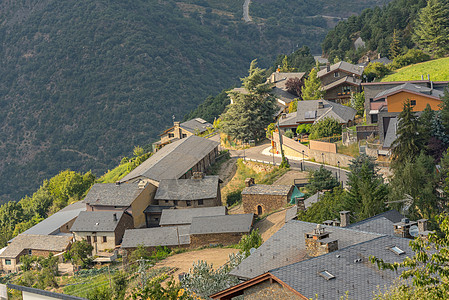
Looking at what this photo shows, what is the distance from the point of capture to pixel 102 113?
16425 cm

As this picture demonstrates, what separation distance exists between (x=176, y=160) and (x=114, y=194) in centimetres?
962

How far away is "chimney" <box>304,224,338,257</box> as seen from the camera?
23031 millimetres

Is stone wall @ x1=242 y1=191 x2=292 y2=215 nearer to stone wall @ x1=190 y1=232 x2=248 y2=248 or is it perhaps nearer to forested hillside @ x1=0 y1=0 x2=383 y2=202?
stone wall @ x1=190 y1=232 x2=248 y2=248

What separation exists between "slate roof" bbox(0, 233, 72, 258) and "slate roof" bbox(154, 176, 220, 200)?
396 inches

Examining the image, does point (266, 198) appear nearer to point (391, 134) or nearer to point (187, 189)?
point (187, 189)

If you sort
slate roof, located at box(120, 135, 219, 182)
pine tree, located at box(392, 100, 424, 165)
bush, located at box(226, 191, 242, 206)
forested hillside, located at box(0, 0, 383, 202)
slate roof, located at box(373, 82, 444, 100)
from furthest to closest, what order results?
forested hillside, located at box(0, 0, 383, 202) → slate roof, located at box(120, 135, 219, 182) → bush, located at box(226, 191, 242, 206) → slate roof, located at box(373, 82, 444, 100) → pine tree, located at box(392, 100, 424, 165)

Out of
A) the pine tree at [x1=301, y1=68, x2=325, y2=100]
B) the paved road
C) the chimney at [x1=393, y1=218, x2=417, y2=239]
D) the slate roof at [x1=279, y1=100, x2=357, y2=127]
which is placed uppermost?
the pine tree at [x1=301, y1=68, x2=325, y2=100]

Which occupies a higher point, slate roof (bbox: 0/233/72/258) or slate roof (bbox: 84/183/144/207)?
slate roof (bbox: 84/183/144/207)

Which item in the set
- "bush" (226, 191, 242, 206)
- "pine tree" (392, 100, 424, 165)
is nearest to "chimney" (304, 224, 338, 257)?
"pine tree" (392, 100, 424, 165)

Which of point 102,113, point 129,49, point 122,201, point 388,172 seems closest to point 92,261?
point 122,201

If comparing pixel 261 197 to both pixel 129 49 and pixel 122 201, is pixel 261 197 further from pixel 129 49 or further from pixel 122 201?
pixel 129 49

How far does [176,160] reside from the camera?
68.7 m

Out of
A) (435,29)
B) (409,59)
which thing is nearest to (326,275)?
(409,59)

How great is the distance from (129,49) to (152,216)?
5114 inches
